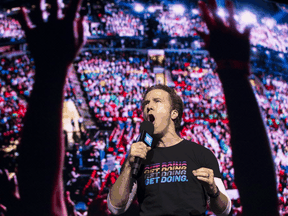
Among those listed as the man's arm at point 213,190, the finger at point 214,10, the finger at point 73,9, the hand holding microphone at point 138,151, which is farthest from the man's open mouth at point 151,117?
the finger at point 214,10

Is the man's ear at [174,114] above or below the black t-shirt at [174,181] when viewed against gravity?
above

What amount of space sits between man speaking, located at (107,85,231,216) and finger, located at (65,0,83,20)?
2818mm

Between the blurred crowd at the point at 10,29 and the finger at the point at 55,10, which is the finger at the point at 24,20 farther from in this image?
the finger at the point at 55,10

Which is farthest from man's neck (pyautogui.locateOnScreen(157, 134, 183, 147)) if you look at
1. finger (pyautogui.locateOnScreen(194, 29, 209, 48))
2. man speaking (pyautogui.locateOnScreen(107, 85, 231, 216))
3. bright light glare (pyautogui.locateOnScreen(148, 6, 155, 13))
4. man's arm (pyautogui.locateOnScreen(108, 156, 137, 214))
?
bright light glare (pyautogui.locateOnScreen(148, 6, 155, 13))

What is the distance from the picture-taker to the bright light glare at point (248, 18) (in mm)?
3666

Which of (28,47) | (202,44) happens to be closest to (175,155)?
(202,44)

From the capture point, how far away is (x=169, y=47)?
3385 mm

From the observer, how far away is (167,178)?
3.17ft

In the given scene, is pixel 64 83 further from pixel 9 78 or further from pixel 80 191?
pixel 80 191

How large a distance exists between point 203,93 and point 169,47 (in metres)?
0.87

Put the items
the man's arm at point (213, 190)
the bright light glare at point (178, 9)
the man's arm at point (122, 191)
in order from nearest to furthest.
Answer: the man's arm at point (213, 190)
the man's arm at point (122, 191)
the bright light glare at point (178, 9)

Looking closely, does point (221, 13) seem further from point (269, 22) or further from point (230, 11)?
point (269, 22)

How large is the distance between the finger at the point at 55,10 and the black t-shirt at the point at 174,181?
3.12 m

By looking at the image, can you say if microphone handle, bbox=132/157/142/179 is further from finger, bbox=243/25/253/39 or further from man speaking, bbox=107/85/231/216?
finger, bbox=243/25/253/39
